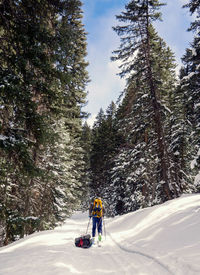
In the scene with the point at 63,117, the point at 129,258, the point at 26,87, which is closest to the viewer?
the point at 129,258

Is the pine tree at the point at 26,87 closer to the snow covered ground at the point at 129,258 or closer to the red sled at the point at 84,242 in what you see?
the snow covered ground at the point at 129,258

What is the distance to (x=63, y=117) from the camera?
16.1 meters

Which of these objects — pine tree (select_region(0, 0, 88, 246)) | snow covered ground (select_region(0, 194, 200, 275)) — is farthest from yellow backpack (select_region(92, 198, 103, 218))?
pine tree (select_region(0, 0, 88, 246))

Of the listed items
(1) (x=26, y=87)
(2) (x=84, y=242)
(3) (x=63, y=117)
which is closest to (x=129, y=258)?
(2) (x=84, y=242)

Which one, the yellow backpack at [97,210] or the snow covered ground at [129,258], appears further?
the yellow backpack at [97,210]

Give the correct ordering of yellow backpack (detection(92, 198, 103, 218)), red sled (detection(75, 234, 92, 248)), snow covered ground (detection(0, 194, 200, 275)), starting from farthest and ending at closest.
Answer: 1. yellow backpack (detection(92, 198, 103, 218))
2. red sled (detection(75, 234, 92, 248))
3. snow covered ground (detection(0, 194, 200, 275))

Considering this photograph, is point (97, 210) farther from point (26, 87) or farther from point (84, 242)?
point (26, 87)

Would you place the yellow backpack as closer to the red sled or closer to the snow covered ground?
the snow covered ground

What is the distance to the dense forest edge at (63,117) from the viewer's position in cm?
586

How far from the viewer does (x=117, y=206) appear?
26656 millimetres

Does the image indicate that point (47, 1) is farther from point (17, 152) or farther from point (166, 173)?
point (166, 173)

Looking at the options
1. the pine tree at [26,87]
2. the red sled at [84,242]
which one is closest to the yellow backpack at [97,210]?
the red sled at [84,242]

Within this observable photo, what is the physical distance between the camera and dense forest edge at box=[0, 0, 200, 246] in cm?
586

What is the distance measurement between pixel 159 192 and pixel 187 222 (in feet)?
37.8
